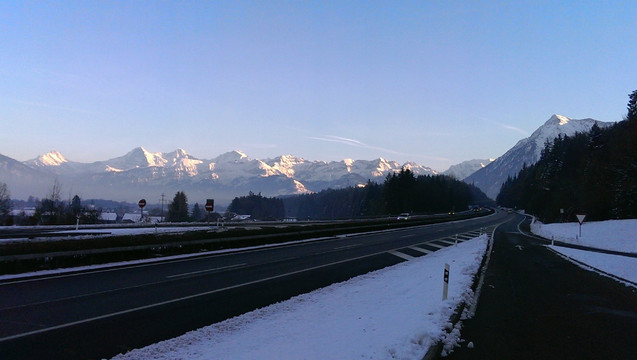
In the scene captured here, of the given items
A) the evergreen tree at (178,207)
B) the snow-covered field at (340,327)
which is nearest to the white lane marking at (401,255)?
the snow-covered field at (340,327)

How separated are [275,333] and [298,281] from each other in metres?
6.35

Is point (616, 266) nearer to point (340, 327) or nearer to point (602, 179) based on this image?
point (340, 327)

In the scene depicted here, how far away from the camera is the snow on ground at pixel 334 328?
613 centimetres

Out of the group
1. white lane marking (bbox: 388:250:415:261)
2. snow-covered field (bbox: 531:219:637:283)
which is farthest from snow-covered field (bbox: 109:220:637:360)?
snow-covered field (bbox: 531:219:637:283)

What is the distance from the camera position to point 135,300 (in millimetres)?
9859

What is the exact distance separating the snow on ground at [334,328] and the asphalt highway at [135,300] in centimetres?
78

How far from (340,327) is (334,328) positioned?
14 centimetres

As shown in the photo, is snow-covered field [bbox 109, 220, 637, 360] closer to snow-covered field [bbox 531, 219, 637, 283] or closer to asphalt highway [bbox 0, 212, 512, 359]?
asphalt highway [bbox 0, 212, 512, 359]

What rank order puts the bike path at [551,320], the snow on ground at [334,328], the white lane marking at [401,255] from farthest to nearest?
1. the white lane marking at [401,255]
2. the bike path at [551,320]
3. the snow on ground at [334,328]

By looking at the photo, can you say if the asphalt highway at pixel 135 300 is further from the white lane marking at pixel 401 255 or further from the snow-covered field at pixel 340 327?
the white lane marking at pixel 401 255

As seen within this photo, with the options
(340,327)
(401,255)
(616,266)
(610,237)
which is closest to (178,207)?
(610,237)

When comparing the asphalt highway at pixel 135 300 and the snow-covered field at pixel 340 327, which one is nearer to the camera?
the snow-covered field at pixel 340 327

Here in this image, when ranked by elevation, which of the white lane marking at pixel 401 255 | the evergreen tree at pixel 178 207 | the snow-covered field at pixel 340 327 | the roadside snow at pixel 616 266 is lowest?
the roadside snow at pixel 616 266

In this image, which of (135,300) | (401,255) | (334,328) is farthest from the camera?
(401,255)
